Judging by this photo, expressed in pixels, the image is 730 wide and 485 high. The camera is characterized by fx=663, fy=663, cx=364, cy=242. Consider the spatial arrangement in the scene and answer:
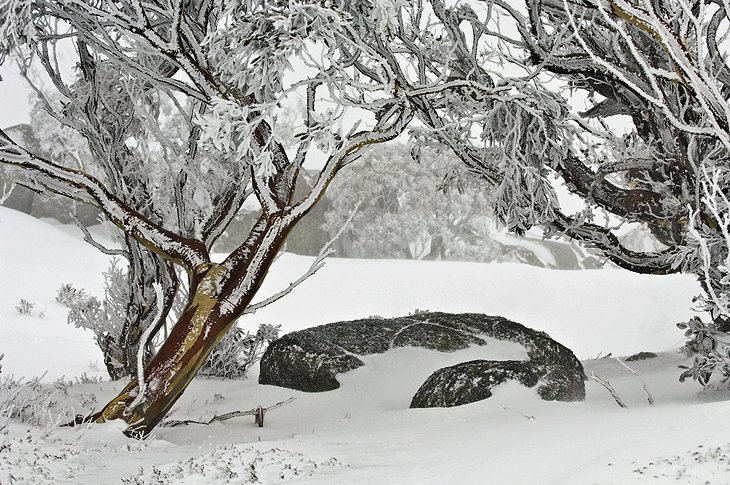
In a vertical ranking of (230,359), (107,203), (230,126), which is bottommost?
(230,359)

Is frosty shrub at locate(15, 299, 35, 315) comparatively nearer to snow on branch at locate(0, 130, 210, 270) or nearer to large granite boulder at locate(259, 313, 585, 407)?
large granite boulder at locate(259, 313, 585, 407)

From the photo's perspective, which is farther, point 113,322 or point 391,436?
point 113,322

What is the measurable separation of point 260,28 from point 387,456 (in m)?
2.72

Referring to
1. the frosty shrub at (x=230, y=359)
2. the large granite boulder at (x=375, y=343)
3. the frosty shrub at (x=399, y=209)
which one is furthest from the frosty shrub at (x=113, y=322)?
the frosty shrub at (x=399, y=209)

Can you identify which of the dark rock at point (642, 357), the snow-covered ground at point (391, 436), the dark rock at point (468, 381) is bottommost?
the snow-covered ground at point (391, 436)

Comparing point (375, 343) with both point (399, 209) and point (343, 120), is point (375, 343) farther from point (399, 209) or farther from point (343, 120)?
point (399, 209)

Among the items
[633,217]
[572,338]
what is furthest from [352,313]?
[633,217]

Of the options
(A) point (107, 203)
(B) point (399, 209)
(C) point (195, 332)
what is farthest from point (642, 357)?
(B) point (399, 209)

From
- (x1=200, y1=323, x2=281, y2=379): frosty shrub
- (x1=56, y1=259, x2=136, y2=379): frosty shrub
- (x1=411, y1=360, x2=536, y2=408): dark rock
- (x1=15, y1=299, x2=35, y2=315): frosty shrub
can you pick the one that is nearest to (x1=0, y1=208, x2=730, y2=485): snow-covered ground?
(x1=411, y1=360, x2=536, y2=408): dark rock

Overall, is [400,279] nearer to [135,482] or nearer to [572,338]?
[572,338]

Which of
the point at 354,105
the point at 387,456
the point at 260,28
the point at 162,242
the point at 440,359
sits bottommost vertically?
the point at 387,456

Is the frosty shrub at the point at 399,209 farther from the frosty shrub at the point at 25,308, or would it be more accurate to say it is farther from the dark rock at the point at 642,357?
the dark rock at the point at 642,357

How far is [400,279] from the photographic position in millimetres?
20891

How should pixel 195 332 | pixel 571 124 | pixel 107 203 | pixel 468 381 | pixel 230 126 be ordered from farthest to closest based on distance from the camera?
pixel 571 124
pixel 468 381
pixel 107 203
pixel 195 332
pixel 230 126
